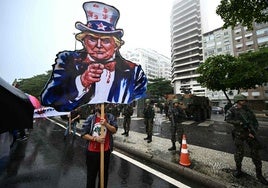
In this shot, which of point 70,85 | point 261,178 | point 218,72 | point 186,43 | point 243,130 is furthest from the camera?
point 186,43

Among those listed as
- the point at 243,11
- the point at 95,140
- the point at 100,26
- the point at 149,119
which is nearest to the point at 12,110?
the point at 95,140

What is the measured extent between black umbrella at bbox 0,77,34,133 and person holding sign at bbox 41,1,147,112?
0.64 metres

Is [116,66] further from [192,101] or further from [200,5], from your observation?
[200,5]

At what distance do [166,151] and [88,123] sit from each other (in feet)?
13.5

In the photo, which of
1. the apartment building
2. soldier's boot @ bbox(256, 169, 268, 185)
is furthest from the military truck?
the apartment building

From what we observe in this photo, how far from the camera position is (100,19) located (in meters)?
3.14

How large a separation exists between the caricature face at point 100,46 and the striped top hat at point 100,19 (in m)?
0.11

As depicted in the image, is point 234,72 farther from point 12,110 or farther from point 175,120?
point 12,110

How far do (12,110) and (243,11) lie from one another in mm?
9954

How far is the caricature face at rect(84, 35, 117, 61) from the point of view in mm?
3010

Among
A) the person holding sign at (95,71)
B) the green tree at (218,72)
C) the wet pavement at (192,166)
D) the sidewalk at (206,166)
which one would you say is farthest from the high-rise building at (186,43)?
the person holding sign at (95,71)

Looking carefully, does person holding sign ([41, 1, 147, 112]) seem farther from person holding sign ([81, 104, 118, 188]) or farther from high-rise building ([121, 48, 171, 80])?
high-rise building ([121, 48, 171, 80])

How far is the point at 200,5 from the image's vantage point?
3039 inches

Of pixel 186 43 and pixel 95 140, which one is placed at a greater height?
pixel 186 43
